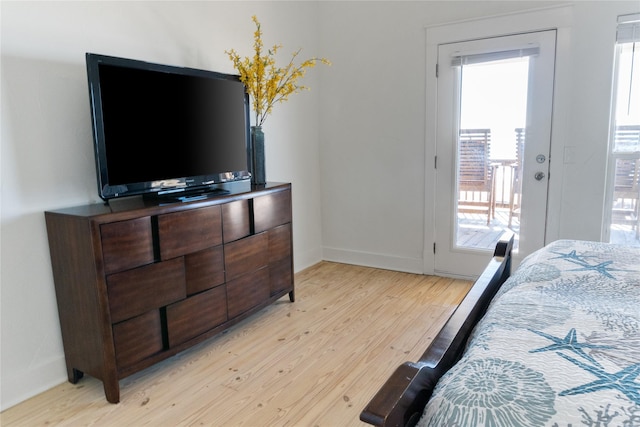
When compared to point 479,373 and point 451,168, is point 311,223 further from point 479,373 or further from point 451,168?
point 479,373

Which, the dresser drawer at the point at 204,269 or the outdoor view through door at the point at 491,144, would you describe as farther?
the outdoor view through door at the point at 491,144

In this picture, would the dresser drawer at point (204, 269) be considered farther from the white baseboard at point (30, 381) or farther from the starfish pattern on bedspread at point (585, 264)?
the starfish pattern on bedspread at point (585, 264)

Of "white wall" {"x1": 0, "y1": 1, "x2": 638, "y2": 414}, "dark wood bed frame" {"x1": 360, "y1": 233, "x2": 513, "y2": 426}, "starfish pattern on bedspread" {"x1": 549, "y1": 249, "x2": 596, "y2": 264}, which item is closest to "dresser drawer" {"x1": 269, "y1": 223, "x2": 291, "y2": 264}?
"white wall" {"x1": 0, "y1": 1, "x2": 638, "y2": 414}

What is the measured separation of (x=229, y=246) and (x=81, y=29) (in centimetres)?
139

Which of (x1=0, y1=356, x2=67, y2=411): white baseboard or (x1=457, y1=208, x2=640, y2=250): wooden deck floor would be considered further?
(x1=457, y1=208, x2=640, y2=250): wooden deck floor

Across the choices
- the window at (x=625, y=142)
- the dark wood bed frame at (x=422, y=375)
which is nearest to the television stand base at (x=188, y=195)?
the dark wood bed frame at (x=422, y=375)

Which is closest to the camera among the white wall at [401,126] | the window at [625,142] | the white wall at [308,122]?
the white wall at [308,122]

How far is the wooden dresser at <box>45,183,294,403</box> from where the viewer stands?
196 cm

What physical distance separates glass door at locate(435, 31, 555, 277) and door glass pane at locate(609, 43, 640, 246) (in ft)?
1.41

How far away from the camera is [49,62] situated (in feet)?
6.90

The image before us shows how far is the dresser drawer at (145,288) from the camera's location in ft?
6.53

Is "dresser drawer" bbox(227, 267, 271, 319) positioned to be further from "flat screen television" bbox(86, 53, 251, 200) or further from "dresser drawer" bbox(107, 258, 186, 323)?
"flat screen television" bbox(86, 53, 251, 200)

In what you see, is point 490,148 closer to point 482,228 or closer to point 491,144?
point 491,144

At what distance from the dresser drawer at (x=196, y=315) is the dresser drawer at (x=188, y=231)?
28cm
